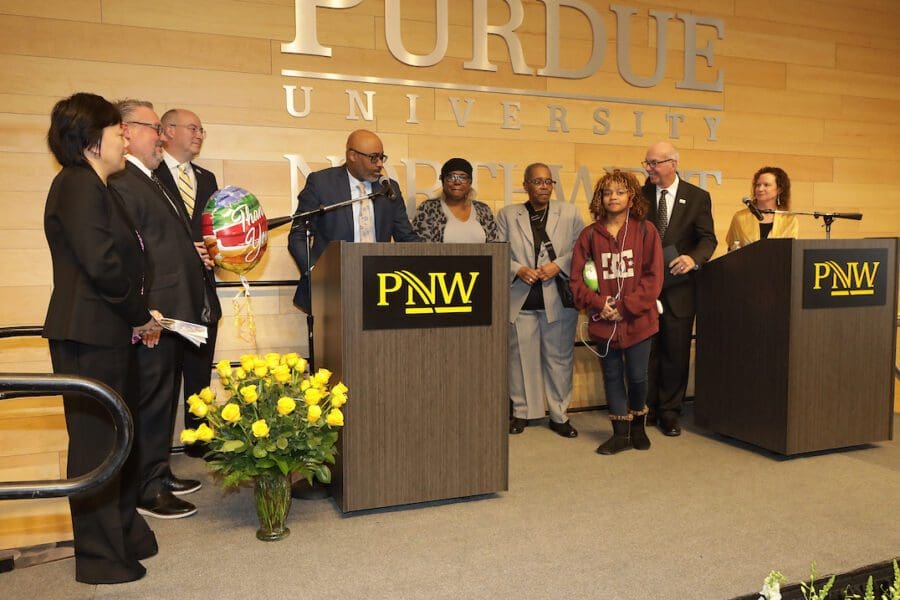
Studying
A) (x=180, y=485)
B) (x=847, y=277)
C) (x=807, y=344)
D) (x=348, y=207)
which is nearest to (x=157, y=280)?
(x=180, y=485)

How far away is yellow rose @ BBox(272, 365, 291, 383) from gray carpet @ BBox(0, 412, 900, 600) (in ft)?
2.04

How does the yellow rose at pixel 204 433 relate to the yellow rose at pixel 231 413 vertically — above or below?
below

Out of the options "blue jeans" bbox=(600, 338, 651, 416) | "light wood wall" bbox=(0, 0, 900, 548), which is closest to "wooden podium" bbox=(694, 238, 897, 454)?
"blue jeans" bbox=(600, 338, 651, 416)

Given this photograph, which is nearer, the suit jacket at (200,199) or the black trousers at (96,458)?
the black trousers at (96,458)

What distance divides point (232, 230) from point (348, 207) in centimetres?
101

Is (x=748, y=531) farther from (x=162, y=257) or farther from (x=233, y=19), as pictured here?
(x=233, y=19)

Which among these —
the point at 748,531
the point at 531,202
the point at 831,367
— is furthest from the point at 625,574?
the point at 531,202

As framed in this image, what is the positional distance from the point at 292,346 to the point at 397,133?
1500mm

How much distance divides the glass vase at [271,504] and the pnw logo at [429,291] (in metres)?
0.79

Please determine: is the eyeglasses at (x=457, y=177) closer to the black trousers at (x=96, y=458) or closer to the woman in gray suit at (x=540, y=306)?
the woman in gray suit at (x=540, y=306)

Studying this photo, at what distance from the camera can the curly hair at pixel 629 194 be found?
3.72 m

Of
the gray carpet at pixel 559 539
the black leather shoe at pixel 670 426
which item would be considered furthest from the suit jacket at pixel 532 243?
the gray carpet at pixel 559 539

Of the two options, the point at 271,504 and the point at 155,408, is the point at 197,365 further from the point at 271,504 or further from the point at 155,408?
the point at 271,504

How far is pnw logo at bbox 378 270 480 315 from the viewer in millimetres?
2801
